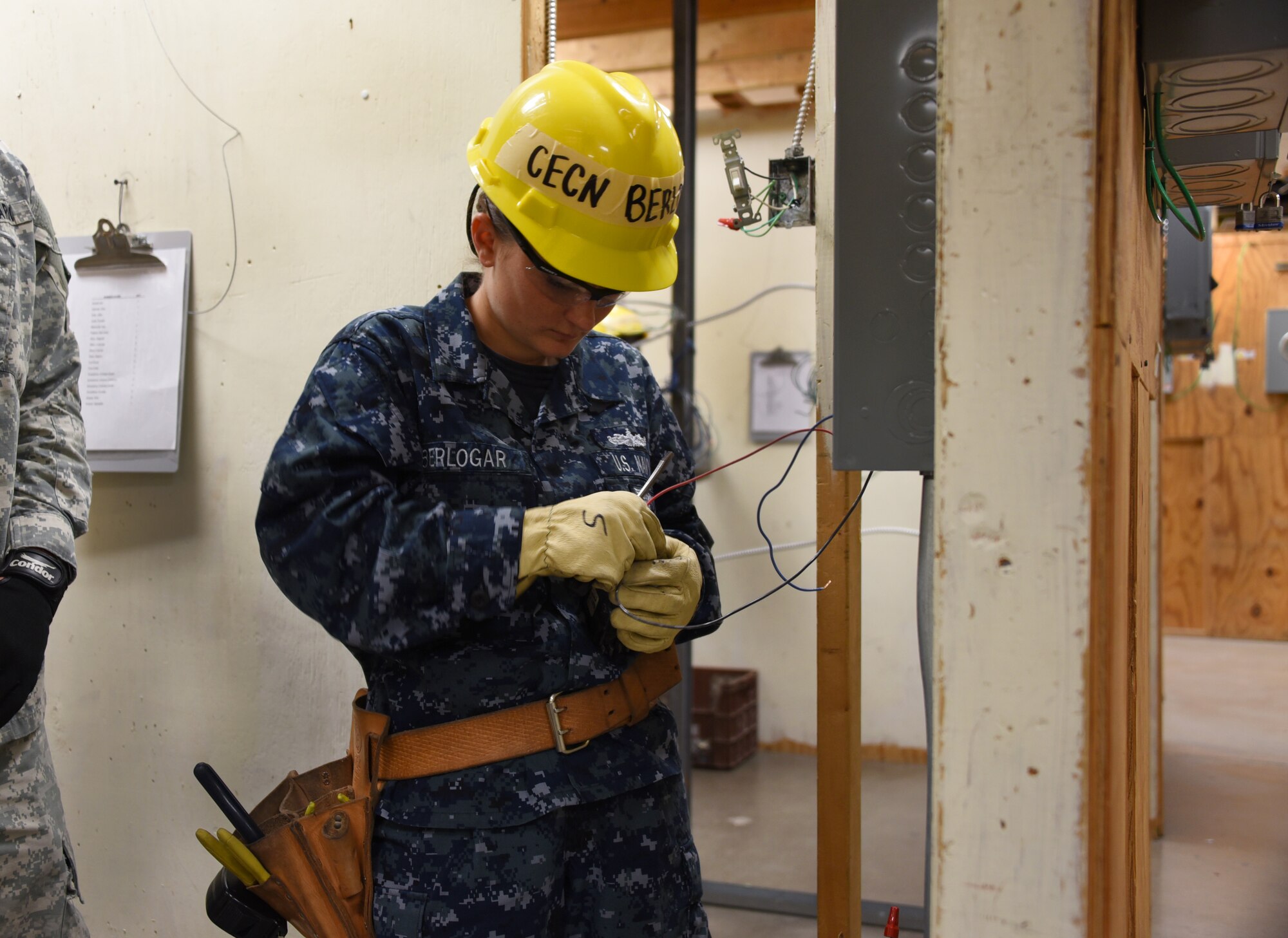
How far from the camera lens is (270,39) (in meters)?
1.76

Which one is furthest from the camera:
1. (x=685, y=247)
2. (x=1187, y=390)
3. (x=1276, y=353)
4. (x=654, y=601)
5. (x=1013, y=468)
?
(x=1187, y=390)

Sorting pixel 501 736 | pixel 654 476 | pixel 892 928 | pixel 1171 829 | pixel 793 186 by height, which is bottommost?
pixel 1171 829

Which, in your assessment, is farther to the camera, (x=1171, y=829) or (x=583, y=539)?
(x=1171, y=829)

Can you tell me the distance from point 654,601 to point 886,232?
493mm

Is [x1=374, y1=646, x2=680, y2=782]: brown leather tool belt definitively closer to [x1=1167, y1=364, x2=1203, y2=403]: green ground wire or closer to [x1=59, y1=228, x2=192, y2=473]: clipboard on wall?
[x1=59, y1=228, x2=192, y2=473]: clipboard on wall

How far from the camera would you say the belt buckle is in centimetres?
113

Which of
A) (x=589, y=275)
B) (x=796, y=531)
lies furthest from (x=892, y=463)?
(x=796, y=531)

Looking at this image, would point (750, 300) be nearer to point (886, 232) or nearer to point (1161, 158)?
point (1161, 158)

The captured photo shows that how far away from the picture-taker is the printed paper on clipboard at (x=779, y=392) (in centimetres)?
405

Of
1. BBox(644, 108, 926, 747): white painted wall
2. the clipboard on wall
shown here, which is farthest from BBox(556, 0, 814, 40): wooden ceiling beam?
the clipboard on wall

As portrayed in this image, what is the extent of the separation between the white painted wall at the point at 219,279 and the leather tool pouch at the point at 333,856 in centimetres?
59

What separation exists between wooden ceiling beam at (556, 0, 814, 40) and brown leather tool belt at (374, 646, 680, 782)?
3.06m

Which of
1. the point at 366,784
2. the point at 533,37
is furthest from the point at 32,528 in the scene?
the point at 533,37

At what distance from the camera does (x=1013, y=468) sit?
2.34 feet
